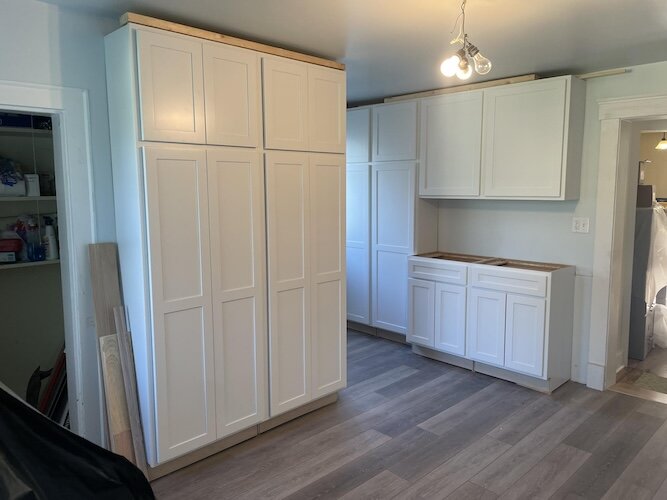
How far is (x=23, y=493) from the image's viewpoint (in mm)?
1722

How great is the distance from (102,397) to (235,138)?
155cm

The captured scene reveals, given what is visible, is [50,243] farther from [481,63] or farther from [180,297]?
[481,63]

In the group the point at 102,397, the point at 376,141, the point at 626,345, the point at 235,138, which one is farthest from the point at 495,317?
the point at 102,397

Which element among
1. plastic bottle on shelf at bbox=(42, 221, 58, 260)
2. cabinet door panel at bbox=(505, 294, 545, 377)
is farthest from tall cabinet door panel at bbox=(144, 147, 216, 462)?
cabinet door panel at bbox=(505, 294, 545, 377)

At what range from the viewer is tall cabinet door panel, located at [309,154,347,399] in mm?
3117

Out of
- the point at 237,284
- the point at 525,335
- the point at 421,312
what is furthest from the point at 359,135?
the point at 237,284

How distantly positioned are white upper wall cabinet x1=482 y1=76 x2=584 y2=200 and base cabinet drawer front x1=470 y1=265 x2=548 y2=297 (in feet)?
1.88

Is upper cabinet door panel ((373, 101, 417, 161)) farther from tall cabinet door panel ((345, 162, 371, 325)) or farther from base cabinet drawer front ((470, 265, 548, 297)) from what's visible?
base cabinet drawer front ((470, 265, 548, 297))

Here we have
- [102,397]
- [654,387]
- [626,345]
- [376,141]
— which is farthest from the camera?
[376,141]

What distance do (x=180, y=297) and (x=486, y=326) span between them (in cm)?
240

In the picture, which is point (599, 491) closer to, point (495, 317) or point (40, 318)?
point (495, 317)

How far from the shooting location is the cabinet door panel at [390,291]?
454cm

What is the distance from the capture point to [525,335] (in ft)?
11.8

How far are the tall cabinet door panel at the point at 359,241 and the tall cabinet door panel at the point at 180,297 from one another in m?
2.37
